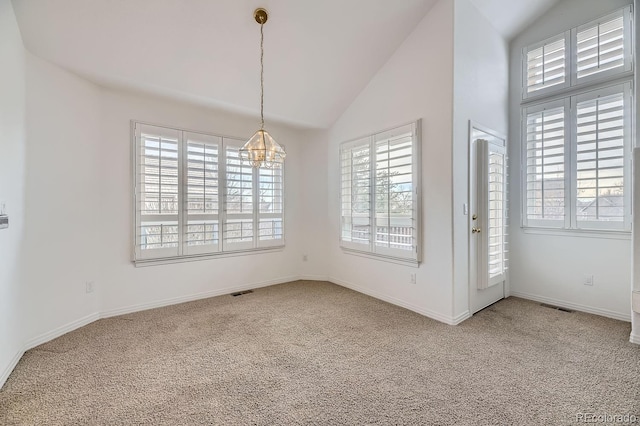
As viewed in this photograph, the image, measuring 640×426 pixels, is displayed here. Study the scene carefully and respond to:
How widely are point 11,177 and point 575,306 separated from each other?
5994 millimetres

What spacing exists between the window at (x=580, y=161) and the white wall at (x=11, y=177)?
5.51m

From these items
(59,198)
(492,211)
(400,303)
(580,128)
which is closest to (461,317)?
(400,303)

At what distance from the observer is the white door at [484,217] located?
337 centimetres

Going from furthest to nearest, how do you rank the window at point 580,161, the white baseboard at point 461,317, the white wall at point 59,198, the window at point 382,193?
the window at point 382,193 < the window at point 580,161 < the white baseboard at point 461,317 < the white wall at point 59,198

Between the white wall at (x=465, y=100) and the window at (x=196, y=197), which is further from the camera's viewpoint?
the window at (x=196, y=197)

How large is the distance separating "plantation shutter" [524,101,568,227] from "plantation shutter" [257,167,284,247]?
3.59 m

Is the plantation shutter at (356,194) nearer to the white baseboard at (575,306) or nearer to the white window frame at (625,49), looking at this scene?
the white baseboard at (575,306)

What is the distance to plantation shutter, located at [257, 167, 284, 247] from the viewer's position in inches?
178

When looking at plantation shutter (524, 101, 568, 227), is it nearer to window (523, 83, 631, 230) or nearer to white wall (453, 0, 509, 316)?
window (523, 83, 631, 230)

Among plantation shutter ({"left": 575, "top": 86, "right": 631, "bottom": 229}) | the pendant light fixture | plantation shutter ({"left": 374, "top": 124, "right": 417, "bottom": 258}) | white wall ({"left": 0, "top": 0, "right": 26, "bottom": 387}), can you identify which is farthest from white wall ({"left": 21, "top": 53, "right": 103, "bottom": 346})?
Result: plantation shutter ({"left": 575, "top": 86, "right": 631, "bottom": 229})

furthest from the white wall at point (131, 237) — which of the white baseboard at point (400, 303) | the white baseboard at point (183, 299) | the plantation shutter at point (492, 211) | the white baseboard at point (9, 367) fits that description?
the plantation shutter at point (492, 211)

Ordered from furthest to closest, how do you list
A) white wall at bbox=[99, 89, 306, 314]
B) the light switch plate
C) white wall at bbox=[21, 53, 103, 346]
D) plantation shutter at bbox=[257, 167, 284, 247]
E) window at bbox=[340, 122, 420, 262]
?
1. plantation shutter at bbox=[257, 167, 284, 247]
2. window at bbox=[340, 122, 420, 262]
3. white wall at bbox=[99, 89, 306, 314]
4. white wall at bbox=[21, 53, 103, 346]
5. the light switch plate

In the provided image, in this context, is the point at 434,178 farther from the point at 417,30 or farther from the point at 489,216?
the point at 417,30

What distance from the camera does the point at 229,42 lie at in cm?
305
